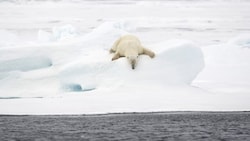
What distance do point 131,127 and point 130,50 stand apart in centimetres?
243

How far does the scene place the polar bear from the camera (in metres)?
7.24

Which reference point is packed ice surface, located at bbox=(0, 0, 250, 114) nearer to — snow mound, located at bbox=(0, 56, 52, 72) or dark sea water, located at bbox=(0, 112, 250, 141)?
snow mound, located at bbox=(0, 56, 52, 72)

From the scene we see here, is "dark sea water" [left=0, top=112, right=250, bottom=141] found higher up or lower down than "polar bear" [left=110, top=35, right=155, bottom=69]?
lower down

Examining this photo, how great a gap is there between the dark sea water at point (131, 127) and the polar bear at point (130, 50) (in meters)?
1.47

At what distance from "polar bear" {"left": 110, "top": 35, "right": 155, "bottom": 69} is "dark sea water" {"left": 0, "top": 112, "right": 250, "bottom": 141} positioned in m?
1.47

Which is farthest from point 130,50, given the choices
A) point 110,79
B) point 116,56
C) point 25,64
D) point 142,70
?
point 25,64

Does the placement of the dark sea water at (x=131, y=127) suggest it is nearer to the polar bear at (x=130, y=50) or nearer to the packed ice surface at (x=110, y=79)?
the packed ice surface at (x=110, y=79)

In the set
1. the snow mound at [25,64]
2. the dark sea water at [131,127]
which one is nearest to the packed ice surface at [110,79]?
the snow mound at [25,64]

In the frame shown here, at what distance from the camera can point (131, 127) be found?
5.22 metres

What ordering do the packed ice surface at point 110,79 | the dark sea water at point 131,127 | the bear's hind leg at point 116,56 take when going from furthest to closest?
the bear's hind leg at point 116,56
the packed ice surface at point 110,79
the dark sea water at point 131,127

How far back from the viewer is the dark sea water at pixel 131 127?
187 inches

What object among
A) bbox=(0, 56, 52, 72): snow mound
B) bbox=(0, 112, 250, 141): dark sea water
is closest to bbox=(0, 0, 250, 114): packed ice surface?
bbox=(0, 56, 52, 72): snow mound

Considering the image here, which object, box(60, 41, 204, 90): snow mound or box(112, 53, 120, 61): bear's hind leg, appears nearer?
box(60, 41, 204, 90): snow mound

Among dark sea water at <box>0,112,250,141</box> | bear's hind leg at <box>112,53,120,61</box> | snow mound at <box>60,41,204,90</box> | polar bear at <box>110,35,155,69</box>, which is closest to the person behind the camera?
dark sea water at <box>0,112,250,141</box>
